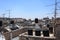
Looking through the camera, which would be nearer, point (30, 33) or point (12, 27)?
point (30, 33)

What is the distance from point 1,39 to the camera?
1271 centimetres

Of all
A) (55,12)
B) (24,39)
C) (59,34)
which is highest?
(55,12)

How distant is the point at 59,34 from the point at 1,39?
18.2ft

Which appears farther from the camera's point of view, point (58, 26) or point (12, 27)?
point (12, 27)

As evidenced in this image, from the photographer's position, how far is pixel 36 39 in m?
12.6

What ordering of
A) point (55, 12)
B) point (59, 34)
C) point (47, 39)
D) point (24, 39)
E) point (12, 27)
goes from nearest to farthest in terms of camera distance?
1. point (59, 34)
2. point (47, 39)
3. point (24, 39)
4. point (55, 12)
5. point (12, 27)

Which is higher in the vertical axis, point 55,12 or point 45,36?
point 55,12

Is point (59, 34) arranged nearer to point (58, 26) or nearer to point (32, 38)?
point (58, 26)

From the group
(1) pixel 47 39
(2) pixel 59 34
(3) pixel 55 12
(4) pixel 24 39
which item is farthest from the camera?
(3) pixel 55 12

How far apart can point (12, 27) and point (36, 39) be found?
1106 centimetres

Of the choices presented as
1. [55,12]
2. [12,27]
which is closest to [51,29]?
[55,12]

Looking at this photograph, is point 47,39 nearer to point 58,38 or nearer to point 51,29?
point 58,38

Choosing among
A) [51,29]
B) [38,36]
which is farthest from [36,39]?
[51,29]

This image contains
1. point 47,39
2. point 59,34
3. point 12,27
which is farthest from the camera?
point 12,27
